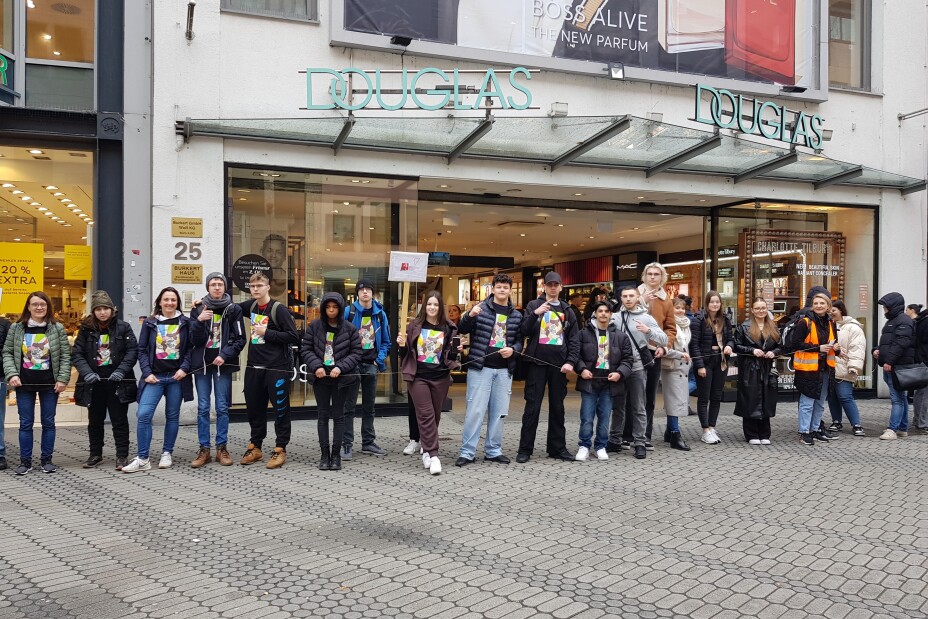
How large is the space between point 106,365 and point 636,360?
548cm

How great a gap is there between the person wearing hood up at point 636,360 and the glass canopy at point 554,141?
2862 millimetres

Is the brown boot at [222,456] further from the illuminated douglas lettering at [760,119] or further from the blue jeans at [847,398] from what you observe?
the blue jeans at [847,398]

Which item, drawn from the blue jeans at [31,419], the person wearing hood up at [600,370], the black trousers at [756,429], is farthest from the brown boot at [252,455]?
the black trousers at [756,429]

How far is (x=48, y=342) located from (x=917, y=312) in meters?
11.1

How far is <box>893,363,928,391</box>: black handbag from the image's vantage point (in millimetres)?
10016

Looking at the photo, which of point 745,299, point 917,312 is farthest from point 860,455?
point 745,299

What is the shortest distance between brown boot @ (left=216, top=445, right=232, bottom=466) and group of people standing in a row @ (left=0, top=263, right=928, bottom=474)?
1cm

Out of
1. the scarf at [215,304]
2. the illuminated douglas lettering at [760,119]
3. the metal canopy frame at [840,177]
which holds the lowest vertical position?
the scarf at [215,304]

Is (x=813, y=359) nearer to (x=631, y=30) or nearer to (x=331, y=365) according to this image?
(x=331, y=365)

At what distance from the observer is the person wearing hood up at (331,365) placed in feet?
25.4

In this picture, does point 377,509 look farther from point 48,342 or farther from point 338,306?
point 48,342

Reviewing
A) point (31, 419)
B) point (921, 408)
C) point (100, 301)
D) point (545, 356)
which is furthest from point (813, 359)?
point (31, 419)

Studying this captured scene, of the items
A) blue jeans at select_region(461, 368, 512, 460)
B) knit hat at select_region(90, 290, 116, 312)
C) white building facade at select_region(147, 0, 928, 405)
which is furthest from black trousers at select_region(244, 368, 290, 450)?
white building facade at select_region(147, 0, 928, 405)

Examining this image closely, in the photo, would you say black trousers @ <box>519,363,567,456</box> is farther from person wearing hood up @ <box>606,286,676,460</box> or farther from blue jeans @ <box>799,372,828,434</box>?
blue jeans @ <box>799,372,828,434</box>
